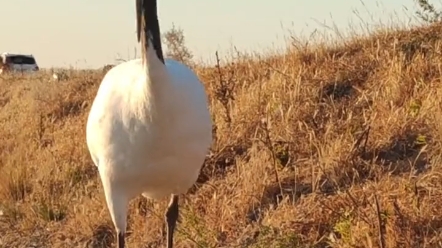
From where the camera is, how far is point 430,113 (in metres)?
7.36

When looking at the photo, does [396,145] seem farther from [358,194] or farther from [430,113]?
[358,194]

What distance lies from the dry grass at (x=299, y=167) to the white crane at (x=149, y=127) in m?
0.82

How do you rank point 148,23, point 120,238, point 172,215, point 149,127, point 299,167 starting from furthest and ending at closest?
point 299,167, point 172,215, point 120,238, point 149,127, point 148,23

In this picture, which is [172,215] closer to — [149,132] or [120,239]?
[120,239]

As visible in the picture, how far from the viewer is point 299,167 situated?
7496 mm

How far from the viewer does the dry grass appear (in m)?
6.23

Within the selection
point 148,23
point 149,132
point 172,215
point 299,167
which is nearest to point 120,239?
point 172,215

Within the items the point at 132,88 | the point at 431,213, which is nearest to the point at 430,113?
the point at 431,213

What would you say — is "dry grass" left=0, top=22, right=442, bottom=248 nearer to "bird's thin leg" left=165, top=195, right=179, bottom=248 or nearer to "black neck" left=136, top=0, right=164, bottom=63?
"bird's thin leg" left=165, top=195, right=179, bottom=248

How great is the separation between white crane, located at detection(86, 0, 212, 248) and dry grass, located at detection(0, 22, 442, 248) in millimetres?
816

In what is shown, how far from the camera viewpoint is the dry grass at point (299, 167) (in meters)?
6.23

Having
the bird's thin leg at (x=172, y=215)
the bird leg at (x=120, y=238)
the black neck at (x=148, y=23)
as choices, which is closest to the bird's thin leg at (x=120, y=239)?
the bird leg at (x=120, y=238)

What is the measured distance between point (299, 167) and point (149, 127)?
2146mm

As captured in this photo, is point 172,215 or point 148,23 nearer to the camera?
point 148,23
